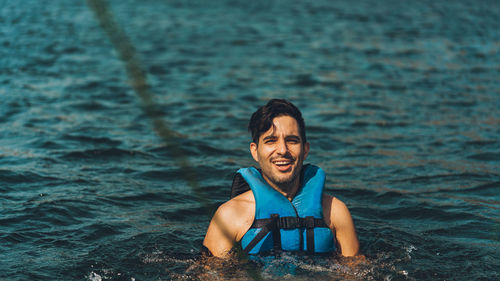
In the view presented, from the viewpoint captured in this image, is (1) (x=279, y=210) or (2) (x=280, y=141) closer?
(2) (x=280, y=141)

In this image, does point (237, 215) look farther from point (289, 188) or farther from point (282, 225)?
point (289, 188)

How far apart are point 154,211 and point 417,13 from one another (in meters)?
22.5

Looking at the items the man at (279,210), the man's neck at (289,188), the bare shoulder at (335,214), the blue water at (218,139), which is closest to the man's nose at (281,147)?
the man at (279,210)

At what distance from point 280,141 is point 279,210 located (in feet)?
1.94

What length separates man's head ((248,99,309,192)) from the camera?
16.2 ft

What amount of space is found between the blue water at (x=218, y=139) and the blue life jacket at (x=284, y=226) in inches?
5.4

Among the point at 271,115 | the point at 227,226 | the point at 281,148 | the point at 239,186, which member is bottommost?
the point at 227,226

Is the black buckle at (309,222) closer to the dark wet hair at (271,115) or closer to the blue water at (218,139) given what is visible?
the blue water at (218,139)

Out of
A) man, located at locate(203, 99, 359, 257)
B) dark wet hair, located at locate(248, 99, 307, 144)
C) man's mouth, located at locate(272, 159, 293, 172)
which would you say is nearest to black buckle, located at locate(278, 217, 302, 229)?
man, located at locate(203, 99, 359, 257)

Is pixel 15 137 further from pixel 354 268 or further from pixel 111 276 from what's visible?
pixel 354 268

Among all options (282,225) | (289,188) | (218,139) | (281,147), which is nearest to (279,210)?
(282,225)

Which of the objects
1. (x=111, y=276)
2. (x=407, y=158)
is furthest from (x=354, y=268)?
(x=407, y=158)

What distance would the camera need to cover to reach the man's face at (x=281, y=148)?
4.92 metres

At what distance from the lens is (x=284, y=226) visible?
199 inches
